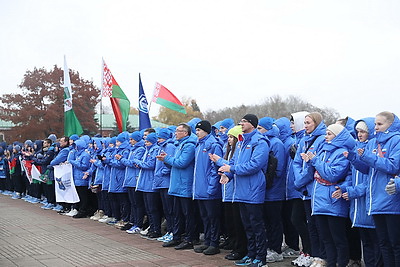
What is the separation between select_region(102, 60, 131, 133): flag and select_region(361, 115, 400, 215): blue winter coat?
34.7ft

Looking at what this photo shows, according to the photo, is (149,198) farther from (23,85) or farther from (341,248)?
(23,85)

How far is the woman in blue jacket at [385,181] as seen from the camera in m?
5.66

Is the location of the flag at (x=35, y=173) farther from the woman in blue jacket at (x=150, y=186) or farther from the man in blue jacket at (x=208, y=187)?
the man in blue jacket at (x=208, y=187)

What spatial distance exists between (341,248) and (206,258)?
8.27ft

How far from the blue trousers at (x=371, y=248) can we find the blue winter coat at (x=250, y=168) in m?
1.60

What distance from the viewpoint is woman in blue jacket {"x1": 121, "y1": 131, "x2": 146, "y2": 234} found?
429 inches

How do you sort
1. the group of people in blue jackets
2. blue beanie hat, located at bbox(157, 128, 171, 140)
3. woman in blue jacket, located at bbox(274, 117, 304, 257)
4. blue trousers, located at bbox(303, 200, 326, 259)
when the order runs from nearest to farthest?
the group of people in blue jackets → blue trousers, located at bbox(303, 200, 326, 259) → woman in blue jacket, located at bbox(274, 117, 304, 257) → blue beanie hat, located at bbox(157, 128, 171, 140)

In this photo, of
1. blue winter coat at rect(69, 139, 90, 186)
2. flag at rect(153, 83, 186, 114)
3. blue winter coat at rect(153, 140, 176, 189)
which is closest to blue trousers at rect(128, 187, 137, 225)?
blue winter coat at rect(153, 140, 176, 189)

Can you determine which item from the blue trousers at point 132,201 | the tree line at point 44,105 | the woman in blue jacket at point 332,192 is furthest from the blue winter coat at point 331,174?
the tree line at point 44,105

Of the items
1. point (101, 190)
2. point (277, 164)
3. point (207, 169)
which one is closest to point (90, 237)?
point (101, 190)

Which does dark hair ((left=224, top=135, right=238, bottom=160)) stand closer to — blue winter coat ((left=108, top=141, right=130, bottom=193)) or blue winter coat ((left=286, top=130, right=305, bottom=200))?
blue winter coat ((left=286, top=130, right=305, bottom=200))

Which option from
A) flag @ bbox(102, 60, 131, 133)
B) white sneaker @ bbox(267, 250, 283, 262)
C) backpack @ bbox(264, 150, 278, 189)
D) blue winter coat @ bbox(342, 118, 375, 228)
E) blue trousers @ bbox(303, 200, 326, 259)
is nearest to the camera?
blue winter coat @ bbox(342, 118, 375, 228)

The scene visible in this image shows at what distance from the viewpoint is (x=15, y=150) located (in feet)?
64.6

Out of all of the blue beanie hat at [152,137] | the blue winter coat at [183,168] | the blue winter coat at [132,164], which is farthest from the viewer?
the blue winter coat at [132,164]
